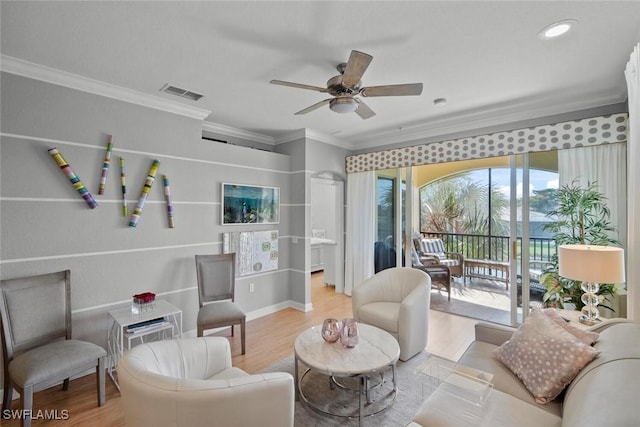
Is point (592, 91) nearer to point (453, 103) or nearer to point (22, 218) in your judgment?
point (453, 103)

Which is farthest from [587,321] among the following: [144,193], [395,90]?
[144,193]

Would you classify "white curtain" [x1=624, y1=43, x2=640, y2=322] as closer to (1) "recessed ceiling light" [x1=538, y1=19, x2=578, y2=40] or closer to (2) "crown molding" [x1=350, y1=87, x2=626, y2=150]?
(1) "recessed ceiling light" [x1=538, y1=19, x2=578, y2=40]

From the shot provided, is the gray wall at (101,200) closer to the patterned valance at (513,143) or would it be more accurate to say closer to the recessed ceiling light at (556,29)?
the patterned valance at (513,143)

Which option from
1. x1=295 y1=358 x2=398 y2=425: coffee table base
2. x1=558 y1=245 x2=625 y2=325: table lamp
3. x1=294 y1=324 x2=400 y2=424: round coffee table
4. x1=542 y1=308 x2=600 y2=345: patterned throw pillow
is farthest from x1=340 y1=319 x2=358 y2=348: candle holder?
x1=558 y1=245 x2=625 y2=325: table lamp

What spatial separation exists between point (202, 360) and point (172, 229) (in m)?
1.91

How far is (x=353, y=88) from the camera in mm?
2314

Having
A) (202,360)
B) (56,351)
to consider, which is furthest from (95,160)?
(202,360)

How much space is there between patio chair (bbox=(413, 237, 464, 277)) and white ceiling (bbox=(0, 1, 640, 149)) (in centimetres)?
244

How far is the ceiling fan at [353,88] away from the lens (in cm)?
193

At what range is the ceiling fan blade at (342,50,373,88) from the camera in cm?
178

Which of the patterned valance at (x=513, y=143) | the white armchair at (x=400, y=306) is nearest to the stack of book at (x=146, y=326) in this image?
the white armchair at (x=400, y=306)

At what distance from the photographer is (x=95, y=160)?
2752 millimetres

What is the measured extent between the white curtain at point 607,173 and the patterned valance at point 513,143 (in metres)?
0.11

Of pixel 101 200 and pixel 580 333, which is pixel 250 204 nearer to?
pixel 101 200
